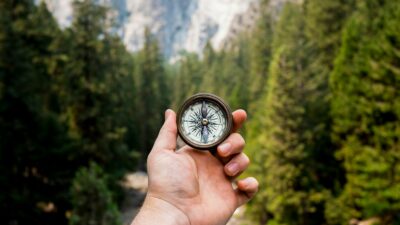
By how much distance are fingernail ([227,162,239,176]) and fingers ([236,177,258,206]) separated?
4.0 inches

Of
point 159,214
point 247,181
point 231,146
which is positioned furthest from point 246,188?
point 159,214

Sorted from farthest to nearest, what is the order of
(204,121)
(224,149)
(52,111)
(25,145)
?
(52,111), (25,145), (204,121), (224,149)

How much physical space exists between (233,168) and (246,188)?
21cm

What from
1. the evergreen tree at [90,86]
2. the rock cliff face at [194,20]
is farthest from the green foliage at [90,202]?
the rock cliff face at [194,20]

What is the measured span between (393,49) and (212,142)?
15.7m

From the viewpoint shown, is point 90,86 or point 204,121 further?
point 90,86

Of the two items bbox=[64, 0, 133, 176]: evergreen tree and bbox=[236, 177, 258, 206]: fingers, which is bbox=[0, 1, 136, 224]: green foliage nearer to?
bbox=[64, 0, 133, 176]: evergreen tree

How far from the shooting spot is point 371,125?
19172 mm

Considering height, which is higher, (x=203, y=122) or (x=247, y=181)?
(x=203, y=122)

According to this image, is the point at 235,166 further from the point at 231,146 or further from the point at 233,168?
the point at 231,146

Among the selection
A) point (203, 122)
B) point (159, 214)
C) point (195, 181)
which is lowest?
point (159, 214)

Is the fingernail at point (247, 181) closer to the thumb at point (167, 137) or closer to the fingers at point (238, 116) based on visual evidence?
the fingers at point (238, 116)

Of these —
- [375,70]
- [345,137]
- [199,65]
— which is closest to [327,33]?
[345,137]

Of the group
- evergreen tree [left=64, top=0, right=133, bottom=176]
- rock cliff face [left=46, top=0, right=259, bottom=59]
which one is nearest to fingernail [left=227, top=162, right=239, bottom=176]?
evergreen tree [left=64, top=0, right=133, bottom=176]
